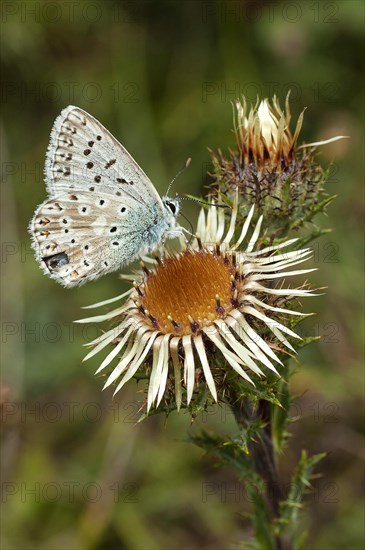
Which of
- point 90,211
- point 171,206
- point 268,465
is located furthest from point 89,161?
point 268,465

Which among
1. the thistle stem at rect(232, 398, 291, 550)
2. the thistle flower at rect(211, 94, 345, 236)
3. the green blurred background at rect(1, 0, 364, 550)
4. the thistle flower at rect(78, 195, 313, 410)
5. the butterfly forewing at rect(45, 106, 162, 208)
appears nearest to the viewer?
the thistle flower at rect(78, 195, 313, 410)

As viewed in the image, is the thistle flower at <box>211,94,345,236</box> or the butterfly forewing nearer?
the thistle flower at <box>211,94,345,236</box>

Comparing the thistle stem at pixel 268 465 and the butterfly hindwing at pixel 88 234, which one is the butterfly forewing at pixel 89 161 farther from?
the thistle stem at pixel 268 465

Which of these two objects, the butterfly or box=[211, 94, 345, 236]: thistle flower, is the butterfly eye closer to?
the butterfly

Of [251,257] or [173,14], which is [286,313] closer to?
[251,257]

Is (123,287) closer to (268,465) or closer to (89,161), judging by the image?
(89,161)

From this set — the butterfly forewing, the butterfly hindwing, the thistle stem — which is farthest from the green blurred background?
the butterfly forewing

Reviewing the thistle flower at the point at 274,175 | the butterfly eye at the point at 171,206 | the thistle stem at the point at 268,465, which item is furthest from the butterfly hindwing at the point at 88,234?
the thistle stem at the point at 268,465
